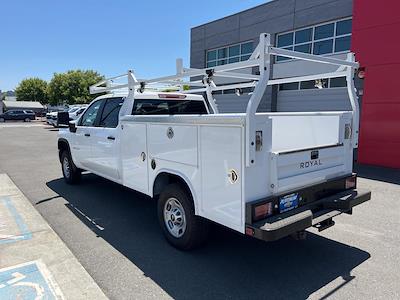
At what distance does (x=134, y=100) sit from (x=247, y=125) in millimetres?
2869

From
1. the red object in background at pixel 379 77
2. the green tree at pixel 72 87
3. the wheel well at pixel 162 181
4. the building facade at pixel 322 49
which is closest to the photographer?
the wheel well at pixel 162 181

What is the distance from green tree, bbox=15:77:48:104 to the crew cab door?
8246 cm

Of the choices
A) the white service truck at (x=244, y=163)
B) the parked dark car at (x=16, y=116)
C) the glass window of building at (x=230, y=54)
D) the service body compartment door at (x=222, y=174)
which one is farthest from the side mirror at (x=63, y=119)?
the parked dark car at (x=16, y=116)

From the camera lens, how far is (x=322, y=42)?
1717 centimetres

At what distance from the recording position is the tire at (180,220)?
13.0 feet

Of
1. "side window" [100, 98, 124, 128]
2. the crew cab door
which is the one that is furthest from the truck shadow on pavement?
"side window" [100, 98, 124, 128]

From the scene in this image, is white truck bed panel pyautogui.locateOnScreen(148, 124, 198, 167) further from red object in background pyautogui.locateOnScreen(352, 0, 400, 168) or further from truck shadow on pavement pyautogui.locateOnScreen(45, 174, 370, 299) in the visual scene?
red object in background pyautogui.locateOnScreen(352, 0, 400, 168)

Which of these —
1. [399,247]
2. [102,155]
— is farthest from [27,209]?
[399,247]

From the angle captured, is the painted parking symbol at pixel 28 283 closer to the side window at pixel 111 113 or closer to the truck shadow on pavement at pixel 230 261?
the truck shadow on pavement at pixel 230 261

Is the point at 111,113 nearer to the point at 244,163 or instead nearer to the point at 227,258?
the point at 227,258

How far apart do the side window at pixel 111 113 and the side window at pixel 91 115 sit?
0.31 meters

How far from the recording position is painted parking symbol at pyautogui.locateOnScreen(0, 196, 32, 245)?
4645 millimetres

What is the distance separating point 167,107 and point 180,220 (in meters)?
2.38

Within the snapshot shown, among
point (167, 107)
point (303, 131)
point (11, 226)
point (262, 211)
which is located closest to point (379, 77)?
point (167, 107)
